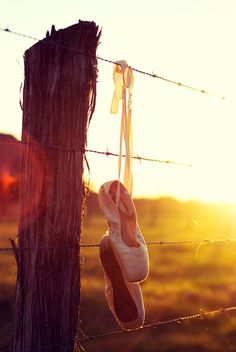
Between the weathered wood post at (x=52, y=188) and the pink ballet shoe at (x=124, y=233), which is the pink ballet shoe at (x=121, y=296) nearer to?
the pink ballet shoe at (x=124, y=233)

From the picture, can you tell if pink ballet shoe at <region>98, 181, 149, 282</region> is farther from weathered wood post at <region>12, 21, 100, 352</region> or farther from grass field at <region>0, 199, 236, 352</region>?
weathered wood post at <region>12, 21, 100, 352</region>

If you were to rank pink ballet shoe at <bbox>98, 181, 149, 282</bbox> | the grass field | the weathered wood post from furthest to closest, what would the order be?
the grass field < pink ballet shoe at <bbox>98, 181, 149, 282</bbox> < the weathered wood post

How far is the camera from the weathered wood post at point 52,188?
2.07 meters

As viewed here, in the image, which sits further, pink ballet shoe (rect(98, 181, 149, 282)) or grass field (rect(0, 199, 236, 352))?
grass field (rect(0, 199, 236, 352))

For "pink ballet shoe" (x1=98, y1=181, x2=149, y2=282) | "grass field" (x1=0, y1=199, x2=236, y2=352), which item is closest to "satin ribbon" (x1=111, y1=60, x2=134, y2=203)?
"pink ballet shoe" (x1=98, y1=181, x2=149, y2=282)

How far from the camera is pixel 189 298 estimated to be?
25.1ft

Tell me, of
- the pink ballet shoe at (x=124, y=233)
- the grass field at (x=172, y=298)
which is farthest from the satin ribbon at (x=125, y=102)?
the grass field at (x=172, y=298)

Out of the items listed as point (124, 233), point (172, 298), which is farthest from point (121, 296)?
point (172, 298)

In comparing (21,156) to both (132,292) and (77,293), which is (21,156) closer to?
(77,293)

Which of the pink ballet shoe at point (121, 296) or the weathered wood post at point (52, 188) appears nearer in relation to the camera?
the weathered wood post at point (52, 188)

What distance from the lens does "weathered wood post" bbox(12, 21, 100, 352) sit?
6.79 ft

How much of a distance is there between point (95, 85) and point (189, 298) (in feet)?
19.4

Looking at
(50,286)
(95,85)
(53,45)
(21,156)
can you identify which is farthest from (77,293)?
(53,45)

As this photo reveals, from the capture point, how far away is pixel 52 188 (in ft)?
6.81
